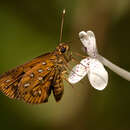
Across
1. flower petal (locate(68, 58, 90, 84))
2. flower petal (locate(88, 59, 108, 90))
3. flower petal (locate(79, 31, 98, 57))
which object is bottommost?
flower petal (locate(88, 59, 108, 90))

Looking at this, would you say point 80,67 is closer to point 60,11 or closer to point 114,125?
point 114,125

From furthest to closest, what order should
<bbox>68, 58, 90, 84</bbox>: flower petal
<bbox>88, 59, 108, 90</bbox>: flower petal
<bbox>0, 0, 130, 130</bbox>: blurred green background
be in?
<bbox>0, 0, 130, 130</bbox>: blurred green background < <bbox>68, 58, 90, 84</bbox>: flower petal < <bbox>88, 59, 108, 90</bbox>: flower petal

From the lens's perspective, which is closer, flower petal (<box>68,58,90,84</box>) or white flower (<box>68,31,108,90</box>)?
white flower (<box>68,31,108,90</box>)

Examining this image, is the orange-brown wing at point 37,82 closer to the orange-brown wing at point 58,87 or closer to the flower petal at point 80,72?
the orange-brown wing at point 58,87

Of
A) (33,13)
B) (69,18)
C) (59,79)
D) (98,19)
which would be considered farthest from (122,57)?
(59,79)

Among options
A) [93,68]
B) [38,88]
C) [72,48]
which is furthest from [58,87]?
[72,48]

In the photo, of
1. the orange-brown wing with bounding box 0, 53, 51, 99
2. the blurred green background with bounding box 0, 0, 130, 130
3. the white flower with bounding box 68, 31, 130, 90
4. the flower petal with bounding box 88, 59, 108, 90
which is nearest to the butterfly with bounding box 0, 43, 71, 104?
the orange-brown wing with bounding box 0, 53, 51, 99

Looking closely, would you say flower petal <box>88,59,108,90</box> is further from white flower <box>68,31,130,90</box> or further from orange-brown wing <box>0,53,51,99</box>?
orange-brown wing <box>0,53,51,99</box>
